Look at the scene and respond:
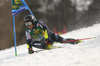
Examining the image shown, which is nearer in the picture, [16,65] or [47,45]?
[16,65]

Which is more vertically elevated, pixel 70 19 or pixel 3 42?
pixel 70 19

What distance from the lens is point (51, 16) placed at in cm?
2855

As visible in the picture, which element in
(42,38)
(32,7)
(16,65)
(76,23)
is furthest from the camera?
(76,23)

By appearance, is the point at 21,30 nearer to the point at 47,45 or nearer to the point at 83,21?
the point at 83,21

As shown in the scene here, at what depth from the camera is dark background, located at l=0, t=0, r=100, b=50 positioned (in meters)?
26.8

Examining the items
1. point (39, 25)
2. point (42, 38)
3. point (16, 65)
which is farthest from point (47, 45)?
point (16, 65)

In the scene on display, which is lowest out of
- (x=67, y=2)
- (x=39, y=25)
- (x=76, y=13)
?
(x=39, y=25)

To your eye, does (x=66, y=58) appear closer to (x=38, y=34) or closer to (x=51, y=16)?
(x=38, y=34)

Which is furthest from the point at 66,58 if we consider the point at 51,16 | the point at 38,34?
the point at 51,16

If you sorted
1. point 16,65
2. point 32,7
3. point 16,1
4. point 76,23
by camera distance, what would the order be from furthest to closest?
point 76,23 < point 32,7 < point 16,1 < point 16,65

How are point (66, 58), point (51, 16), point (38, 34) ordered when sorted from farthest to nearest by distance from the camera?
point (51, 16), point (38, 34), point (66, 58)

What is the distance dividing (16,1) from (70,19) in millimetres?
22049

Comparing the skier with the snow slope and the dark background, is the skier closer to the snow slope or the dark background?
the snow slope

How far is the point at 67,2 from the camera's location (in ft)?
96.7
